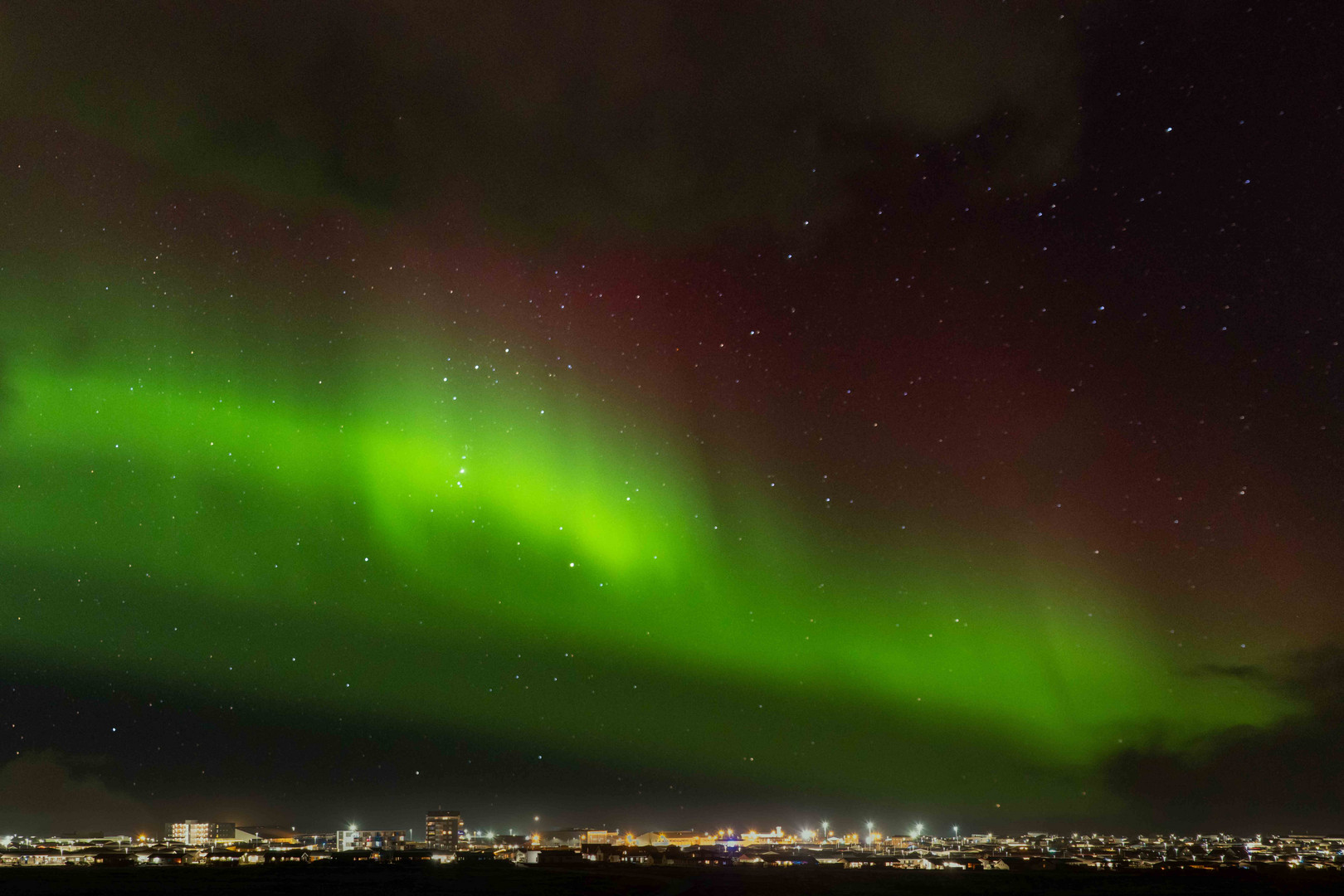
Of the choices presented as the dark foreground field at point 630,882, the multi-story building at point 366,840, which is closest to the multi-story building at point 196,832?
the multi-story building at point 366,840

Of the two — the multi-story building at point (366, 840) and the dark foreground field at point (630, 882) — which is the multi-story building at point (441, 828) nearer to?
the multi-story building at point (366, 840)

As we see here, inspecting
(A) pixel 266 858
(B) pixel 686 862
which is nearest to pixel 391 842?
(A) pixel 266 858

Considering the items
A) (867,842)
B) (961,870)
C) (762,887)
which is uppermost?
(762,887)

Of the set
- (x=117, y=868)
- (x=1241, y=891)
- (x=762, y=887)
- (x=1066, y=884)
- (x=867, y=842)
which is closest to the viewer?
(x=762, y=887)

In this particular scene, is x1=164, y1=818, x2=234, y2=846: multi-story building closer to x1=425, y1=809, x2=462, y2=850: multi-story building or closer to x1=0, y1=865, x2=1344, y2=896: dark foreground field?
x1=425, y1=809, x2=462, y2=850: multi-story building

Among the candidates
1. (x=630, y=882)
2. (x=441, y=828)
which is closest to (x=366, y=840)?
(x=441, y=828)

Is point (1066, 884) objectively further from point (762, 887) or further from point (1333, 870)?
point (1333, 870)
